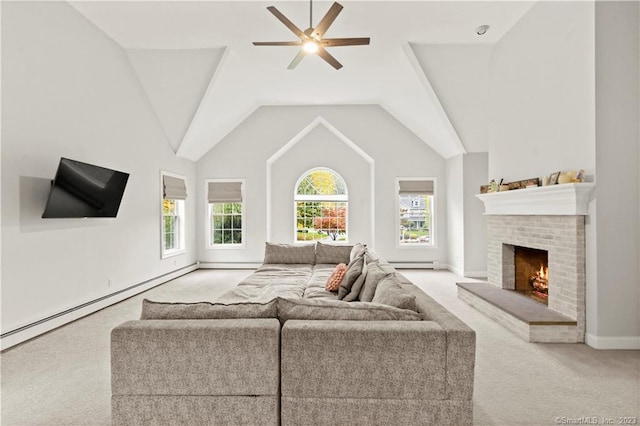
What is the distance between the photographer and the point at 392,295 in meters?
2.34

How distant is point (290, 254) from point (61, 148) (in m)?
3.16

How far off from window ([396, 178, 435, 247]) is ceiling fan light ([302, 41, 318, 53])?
15.5 ft

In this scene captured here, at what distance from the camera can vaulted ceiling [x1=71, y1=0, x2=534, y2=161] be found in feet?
13.4

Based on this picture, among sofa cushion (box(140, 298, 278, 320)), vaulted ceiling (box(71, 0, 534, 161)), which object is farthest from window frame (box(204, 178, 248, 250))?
sofa cushion (box(140, 298, 278, 320))

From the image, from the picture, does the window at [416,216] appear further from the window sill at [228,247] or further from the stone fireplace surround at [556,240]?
the window sill at [228,247]

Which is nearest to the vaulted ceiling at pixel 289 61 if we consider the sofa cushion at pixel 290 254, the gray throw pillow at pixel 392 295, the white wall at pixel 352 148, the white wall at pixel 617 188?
the white wall at pixel 352 148

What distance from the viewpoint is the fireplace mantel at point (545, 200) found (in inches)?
133

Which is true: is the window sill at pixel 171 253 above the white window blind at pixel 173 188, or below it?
below

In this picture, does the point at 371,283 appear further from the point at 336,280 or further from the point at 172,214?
the point at 172,214

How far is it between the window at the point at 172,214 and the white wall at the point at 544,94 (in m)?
5.44

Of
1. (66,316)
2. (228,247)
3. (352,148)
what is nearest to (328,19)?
(66,316)

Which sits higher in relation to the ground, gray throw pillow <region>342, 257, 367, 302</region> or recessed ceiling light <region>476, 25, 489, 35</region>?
recessed ceiling light <region>476, 25, 489, 35</region>

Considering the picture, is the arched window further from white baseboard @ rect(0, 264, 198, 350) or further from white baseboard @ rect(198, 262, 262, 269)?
white baseboard @ rect(0, 264, 198, 350)

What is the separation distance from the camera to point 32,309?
3.56 meters
